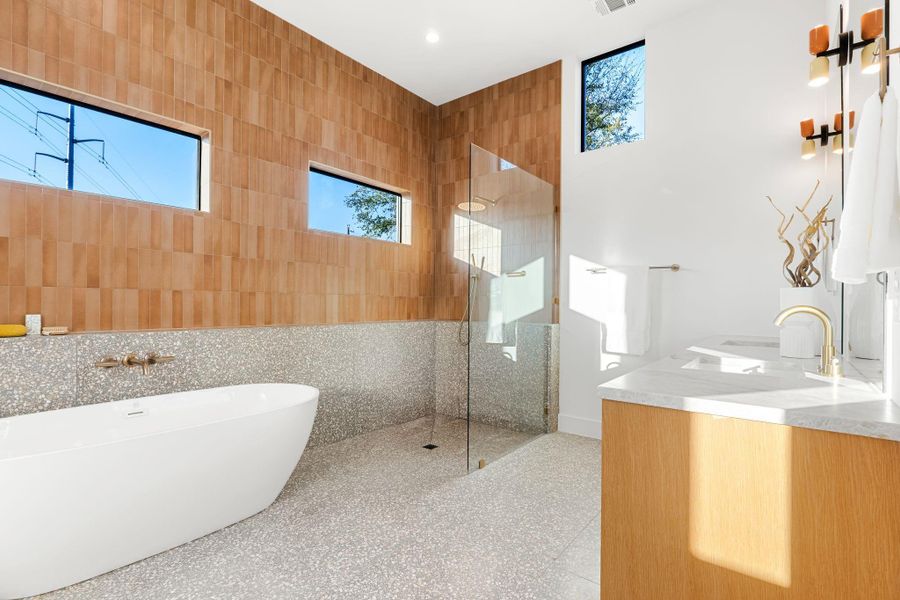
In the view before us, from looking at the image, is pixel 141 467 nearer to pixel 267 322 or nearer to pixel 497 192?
pixel 267 322

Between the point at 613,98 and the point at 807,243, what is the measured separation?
1924 millimetres

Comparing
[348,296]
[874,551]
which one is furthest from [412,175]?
[874,551]

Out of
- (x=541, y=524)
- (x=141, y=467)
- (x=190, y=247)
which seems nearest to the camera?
(x=141, y=467)

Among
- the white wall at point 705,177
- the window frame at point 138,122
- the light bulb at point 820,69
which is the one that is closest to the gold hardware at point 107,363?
the window frame at point 138,122

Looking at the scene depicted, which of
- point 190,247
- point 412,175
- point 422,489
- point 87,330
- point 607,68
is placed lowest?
point 422,489

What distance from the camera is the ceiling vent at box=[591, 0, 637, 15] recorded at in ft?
9.15

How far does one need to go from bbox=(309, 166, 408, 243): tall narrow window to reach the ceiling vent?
6.94ft

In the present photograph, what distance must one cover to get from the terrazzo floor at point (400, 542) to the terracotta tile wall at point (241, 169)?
3.93ft

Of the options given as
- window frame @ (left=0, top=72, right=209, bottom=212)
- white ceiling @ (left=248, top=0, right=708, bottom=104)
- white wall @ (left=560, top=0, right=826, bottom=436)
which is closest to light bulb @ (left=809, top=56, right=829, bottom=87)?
white wall @ (left=560, top=0, right=826, bottom=436)

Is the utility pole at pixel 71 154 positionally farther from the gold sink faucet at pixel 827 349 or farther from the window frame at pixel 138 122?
the gold sink faucet at pixel 827 349

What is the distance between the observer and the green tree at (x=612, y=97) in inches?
129

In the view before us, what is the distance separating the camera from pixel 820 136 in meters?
2.35

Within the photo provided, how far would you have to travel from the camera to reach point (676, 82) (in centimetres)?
300

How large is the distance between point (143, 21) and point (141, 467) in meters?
2.31
